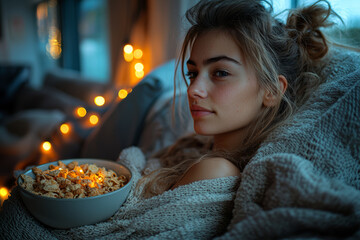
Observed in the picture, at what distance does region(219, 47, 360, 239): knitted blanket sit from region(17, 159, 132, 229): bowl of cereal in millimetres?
291

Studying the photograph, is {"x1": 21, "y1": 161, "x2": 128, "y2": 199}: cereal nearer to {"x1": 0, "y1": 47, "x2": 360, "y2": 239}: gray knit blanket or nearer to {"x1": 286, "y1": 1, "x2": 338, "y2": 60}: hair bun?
{"x1": 0, "y1": 47, "x2": 360, "y2": 239}: gray knit blanket

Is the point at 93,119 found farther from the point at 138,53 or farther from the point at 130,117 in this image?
the point at 138,53

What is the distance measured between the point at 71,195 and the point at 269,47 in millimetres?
659

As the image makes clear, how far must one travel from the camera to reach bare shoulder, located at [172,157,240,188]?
Answer: 661 mm

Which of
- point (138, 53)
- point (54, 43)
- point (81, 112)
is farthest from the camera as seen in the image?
point (54, 43)

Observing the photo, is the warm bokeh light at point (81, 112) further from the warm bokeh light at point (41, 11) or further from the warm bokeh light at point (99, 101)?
the warm bokeh light at point (41, 11)

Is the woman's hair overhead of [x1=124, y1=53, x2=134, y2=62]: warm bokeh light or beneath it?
overhead

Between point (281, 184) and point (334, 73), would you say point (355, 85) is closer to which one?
point (334, 73)

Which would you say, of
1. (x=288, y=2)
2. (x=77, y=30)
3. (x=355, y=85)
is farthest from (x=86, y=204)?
(x=77, y=30)

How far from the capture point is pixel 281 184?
517 mm

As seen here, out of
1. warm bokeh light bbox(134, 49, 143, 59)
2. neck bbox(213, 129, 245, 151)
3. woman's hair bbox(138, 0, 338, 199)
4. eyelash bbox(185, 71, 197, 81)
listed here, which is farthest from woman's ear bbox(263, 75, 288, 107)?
warm bokeh light bbox(134, 49, 143, 59)

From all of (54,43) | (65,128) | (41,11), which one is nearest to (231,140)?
(65,128)

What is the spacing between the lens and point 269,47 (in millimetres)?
804

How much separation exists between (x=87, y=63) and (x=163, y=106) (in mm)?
3671
